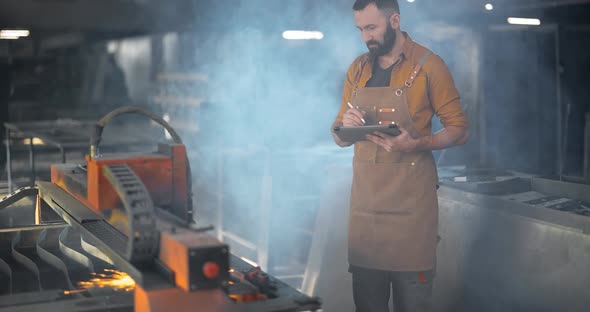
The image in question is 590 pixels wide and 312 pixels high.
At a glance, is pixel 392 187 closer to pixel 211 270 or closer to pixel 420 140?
pixel 420 140

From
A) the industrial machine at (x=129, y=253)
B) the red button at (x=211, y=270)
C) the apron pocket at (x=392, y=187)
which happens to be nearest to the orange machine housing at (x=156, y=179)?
the industrial machine at (x=129, y=253)

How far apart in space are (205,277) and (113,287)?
20.6 inches

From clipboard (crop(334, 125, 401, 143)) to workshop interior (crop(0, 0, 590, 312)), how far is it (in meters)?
0.61

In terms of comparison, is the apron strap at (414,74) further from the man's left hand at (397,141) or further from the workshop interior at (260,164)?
the workshop interior at (260,164)

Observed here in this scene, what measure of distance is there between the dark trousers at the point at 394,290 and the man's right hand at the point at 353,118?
548 mm

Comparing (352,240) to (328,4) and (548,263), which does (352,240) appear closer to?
(548,263)

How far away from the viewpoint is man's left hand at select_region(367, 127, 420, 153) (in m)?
2.35

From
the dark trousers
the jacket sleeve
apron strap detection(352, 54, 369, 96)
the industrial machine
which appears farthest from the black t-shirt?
the industrial machine

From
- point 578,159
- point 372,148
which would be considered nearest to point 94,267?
point 372,148

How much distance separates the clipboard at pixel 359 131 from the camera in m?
2.33

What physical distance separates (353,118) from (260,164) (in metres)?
2.69

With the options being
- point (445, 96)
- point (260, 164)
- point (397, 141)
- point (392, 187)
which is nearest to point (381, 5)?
point (445, 96)

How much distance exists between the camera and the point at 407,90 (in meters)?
2.45

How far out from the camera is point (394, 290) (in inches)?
101
